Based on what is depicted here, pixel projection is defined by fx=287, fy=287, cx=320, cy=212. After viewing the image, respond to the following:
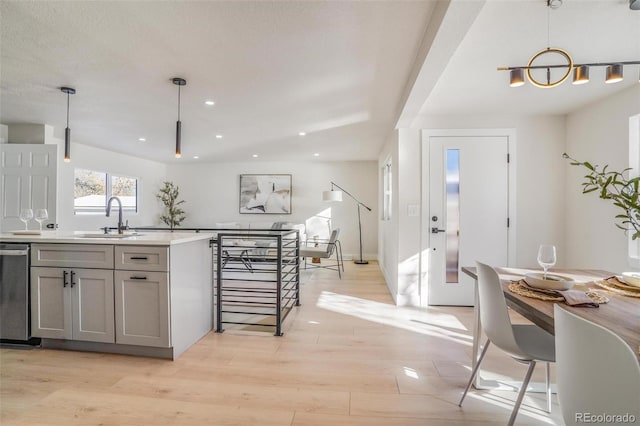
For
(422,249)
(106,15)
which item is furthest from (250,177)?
(106,15)

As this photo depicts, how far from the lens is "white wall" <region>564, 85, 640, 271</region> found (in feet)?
9.08

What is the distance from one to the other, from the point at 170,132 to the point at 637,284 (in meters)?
5.24

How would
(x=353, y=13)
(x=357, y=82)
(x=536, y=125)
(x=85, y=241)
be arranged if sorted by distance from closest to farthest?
(x=353, y=13), (x=85, y=241), (x=357, y=82), (x=536, y=125)

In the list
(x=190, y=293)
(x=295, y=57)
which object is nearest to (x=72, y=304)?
(x=190, y=293)

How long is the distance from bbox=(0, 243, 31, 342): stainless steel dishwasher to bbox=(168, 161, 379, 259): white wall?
498cm

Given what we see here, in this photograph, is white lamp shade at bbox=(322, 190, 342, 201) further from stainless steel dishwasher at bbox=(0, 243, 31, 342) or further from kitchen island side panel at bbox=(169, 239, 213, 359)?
stainless steel dishwasher at bbox=(0, 243, 31, 342)

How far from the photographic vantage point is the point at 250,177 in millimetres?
7281

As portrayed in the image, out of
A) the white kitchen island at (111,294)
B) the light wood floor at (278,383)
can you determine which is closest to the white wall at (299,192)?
the light wood floor at (278,383)

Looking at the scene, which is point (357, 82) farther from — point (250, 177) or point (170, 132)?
point (250, 177)

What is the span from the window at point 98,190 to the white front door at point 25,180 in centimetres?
105

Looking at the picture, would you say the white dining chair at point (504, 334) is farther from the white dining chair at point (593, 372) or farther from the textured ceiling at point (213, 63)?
the textured ceiling at point (213, 63)

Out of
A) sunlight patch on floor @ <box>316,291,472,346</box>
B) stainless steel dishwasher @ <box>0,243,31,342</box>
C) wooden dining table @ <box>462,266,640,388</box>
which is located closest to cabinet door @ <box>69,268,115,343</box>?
stainless steel dishwasher @ <box>0,243,31,342</box>

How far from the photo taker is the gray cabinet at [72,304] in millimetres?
2277

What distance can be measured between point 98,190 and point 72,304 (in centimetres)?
433
